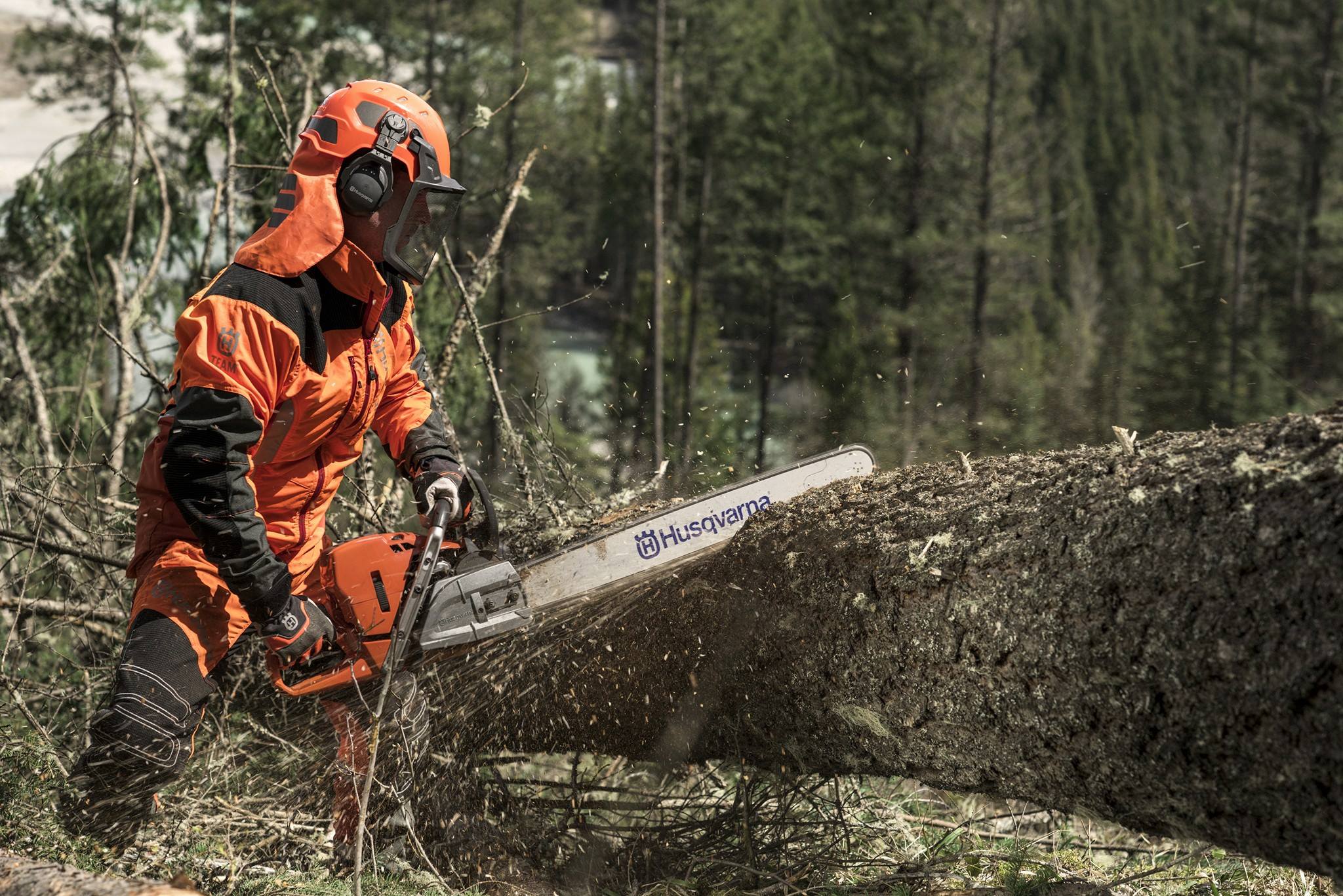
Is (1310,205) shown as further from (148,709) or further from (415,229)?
(148,709)

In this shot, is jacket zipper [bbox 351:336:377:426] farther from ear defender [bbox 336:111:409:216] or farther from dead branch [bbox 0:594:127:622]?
dead branch [bbox 0:594:127:622]

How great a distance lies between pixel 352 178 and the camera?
272 centimetres

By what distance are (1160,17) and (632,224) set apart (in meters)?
43.7

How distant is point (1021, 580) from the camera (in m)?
2.05

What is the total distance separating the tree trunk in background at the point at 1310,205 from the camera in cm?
2828

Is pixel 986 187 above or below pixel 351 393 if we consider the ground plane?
above

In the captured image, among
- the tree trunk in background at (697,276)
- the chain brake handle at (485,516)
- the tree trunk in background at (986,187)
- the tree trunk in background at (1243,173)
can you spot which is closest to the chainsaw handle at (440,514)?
the chain brake handle at (485,516)

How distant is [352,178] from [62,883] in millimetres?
1760

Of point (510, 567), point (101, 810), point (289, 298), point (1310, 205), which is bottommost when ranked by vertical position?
point (101, 810)

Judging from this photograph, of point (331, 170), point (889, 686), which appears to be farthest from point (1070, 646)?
point (331, 170)

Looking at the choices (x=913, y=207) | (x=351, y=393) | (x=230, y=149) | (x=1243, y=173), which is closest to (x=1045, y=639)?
(x=351, y=393)

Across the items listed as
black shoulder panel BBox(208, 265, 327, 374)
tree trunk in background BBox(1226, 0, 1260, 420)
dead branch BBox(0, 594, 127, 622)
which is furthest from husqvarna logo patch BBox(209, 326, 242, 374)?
tree trunk in background BBox(1226, 0, 1260, 420)

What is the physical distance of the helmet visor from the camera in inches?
110

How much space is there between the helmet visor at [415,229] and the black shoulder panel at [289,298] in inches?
9.1
